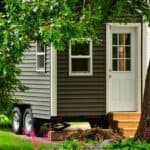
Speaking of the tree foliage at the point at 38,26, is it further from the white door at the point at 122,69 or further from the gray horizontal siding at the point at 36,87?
the white door at the point at 122,69

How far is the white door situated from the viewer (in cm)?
2102

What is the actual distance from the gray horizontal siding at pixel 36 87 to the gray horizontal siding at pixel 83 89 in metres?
0.40

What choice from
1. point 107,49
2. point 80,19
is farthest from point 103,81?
point 80,19

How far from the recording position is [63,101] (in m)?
20.4

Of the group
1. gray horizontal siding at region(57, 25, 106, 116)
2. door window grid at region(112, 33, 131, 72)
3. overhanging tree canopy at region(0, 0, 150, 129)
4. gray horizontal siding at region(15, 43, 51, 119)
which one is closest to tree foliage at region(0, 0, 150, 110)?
overhanging tree canopy at region(0, 0, 150, 129)

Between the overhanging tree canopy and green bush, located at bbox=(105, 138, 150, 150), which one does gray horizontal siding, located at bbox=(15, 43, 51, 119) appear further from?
the overhanging tree canopy

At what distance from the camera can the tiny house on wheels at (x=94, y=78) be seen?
2044 cm

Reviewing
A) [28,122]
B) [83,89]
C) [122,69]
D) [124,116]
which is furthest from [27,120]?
[122,69]

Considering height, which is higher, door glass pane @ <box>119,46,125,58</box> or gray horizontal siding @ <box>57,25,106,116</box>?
door glass pane @ <box>119,46,125,58</box>

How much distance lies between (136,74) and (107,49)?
1.15 m

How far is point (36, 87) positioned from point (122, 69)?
8.54 feet

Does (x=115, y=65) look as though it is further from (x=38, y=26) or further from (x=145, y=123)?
(x=38, y=26)

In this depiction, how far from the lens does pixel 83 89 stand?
20.6m

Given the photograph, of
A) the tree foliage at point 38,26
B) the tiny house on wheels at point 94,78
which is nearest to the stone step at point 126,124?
the tiny house on wheels at point 94,78
